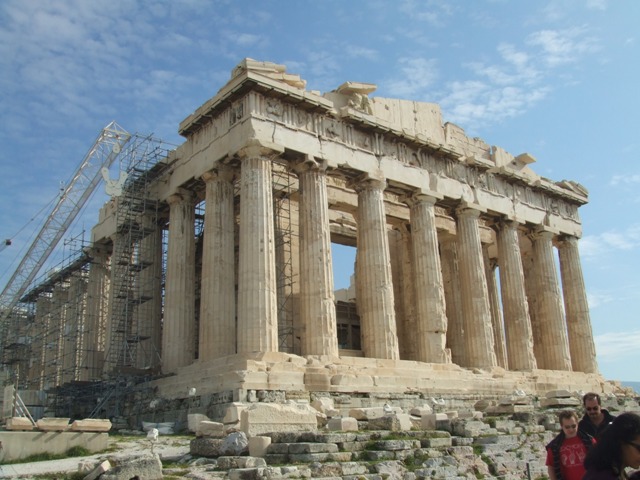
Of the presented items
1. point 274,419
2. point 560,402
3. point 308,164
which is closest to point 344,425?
point 274,419

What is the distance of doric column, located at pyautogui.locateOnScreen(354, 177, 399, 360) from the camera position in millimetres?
25484

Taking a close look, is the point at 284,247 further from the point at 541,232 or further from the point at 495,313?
the point at 541,232

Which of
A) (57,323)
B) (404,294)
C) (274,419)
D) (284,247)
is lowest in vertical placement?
(274,419)

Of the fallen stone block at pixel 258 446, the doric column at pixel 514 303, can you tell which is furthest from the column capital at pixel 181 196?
the fallen stone block at pixel 258 446

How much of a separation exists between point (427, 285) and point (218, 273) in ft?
28.1

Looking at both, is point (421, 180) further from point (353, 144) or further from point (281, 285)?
point (281, 285)

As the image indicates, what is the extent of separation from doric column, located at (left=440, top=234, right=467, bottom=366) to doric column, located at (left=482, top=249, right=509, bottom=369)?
162 centimetres

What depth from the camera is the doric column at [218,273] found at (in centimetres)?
2419

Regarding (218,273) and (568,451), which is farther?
(218,273)

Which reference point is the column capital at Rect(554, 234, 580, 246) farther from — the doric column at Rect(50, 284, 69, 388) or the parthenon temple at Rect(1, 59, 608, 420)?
the doric column at Rect(50, 284, 69, 388)

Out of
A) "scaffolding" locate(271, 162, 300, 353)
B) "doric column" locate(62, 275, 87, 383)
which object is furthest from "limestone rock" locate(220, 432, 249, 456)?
"doric column" locate(62, 275, 87, 383)

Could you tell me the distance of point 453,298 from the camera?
35125 mm

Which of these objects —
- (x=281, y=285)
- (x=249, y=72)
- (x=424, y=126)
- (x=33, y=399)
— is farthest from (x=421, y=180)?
(x=33, y=399)

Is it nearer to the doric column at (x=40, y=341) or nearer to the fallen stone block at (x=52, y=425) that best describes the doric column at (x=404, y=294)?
the fallen stone block at (x=52, y=425)
